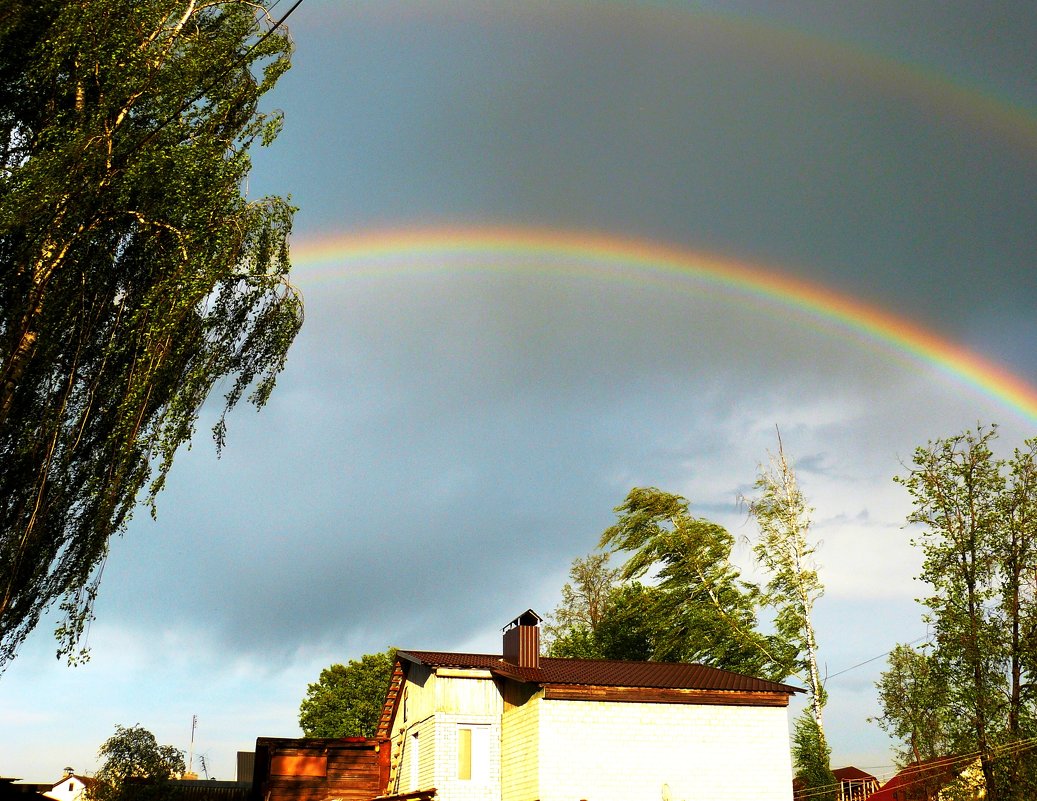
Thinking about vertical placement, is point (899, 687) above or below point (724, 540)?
below

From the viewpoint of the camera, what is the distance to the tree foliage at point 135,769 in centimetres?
3703

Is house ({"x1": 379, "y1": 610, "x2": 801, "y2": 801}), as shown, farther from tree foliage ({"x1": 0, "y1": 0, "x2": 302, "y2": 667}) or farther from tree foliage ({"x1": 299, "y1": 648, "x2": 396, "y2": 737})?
tree foliage ({"x1": 299, "y1": 648, "x2": 396, "y2": 737})

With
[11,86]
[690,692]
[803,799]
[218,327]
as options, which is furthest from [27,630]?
[803,799]

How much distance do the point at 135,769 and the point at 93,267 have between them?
30.0 m

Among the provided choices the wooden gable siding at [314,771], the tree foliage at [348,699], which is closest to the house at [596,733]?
the wooden gable siding at [314,771]

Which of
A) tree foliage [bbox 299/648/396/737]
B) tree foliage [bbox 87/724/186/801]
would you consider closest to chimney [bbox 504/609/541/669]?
tree foliage [bbox 87/724/186/801]

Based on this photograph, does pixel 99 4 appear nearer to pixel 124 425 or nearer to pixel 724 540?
pixel 124 425

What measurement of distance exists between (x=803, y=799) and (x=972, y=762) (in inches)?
378

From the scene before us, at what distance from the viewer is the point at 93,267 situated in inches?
643

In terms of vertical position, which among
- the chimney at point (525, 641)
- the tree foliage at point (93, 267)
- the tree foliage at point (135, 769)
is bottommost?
the tree foliage at point (135, 769)

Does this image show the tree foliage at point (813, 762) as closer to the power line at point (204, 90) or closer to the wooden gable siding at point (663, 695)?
the wooden gable siding at point (663, 695)

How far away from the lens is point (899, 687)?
5300cm

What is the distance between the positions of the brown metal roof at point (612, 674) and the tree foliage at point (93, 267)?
43.6 ft

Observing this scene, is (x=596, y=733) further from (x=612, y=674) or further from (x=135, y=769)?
(x=135, y=769)
